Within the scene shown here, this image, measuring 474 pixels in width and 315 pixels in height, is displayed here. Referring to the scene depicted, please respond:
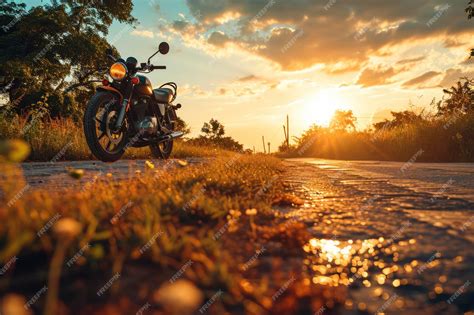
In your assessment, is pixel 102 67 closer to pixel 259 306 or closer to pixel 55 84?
pixel 55 84

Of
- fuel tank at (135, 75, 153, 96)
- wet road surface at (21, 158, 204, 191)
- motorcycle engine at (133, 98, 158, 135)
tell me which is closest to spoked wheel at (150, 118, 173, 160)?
motorcycle engine at (133, 98, 158, 135)

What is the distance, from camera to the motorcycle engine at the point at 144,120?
5.94 meters

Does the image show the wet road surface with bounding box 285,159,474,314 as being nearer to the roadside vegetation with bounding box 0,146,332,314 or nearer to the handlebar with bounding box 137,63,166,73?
the roadside vegetation with bounding box 0,146,332,314

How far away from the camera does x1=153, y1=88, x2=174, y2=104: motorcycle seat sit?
6.89 metres

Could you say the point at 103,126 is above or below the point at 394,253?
above

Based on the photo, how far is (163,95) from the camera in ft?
23.1

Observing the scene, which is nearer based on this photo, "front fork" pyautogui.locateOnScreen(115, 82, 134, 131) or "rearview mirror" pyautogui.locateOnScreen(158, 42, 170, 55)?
"front fork" pyautogui.locateOnScreen(115, 82, 134, 131)

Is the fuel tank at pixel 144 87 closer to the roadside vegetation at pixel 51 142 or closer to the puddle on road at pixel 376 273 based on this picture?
the roadside vegetation at pixel 51 142

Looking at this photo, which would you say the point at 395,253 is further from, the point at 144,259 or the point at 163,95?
the point at 163,95

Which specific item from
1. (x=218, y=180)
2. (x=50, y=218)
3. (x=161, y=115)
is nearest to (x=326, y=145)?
(x=161, y=115)

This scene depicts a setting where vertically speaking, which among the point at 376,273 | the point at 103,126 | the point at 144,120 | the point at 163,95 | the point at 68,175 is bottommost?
the point at 376,273

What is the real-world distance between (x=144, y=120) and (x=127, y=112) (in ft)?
0.92

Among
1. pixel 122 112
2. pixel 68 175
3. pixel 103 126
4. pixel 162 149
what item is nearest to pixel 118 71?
pixel 122 112

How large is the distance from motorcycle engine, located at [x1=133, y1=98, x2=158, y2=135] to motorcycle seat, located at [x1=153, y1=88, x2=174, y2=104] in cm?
37
